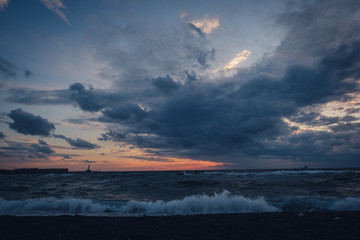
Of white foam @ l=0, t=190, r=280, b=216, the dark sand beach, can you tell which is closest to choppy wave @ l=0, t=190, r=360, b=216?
white foam @ l=0, t=190, r=280, b=216

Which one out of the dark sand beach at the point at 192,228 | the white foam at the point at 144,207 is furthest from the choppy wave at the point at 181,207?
the dark sand beach at the point at 192,228

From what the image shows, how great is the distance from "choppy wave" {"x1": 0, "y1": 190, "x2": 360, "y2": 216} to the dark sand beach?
3.50 metres

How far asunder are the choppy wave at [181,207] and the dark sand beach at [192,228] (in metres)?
3.50

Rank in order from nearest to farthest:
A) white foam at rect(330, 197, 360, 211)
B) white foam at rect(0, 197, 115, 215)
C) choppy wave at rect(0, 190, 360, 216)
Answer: choppy wave at rect(0, 190, 360, 216)
white foam at rect(330, 197, 360, 211)
white foam at rect(0, 197, 115, 215)

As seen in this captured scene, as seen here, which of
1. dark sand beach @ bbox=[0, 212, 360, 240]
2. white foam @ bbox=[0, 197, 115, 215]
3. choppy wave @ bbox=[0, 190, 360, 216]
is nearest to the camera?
dark sand beach @ bbox=[0, 212, 360, 240]

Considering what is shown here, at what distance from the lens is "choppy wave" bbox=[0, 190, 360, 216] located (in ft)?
44.3

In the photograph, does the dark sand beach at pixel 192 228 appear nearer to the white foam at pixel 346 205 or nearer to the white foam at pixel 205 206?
the white foam at pixel 205 206

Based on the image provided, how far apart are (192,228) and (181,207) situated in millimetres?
5763

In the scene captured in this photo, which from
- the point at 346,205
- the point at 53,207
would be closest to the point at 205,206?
the point at 346,205

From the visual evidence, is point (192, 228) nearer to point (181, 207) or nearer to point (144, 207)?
point (181, 207)

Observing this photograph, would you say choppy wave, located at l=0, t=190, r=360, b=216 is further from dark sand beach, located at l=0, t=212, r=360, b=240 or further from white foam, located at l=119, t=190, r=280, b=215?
dark sand beach, located at l=0, t=212, r=360, b=240

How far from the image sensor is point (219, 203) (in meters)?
14.0

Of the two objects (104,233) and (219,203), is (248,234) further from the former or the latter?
(219,203)

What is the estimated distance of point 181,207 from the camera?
45.8ft
